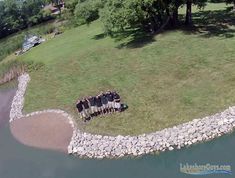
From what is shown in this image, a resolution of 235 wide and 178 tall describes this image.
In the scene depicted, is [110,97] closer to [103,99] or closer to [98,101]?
[103,99]

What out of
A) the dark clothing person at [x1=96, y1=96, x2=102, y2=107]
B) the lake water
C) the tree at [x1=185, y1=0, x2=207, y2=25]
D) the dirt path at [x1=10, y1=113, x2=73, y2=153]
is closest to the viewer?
the lake water

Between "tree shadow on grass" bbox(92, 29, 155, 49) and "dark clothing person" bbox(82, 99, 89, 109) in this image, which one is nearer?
"dark clothing person" bbox(82, 99, 89, 109)

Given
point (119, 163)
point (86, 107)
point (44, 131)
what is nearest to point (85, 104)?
point (86, 107)

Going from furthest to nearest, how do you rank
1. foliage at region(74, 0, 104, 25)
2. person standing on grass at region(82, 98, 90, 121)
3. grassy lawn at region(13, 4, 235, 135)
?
foliage at region(74, 0, 104, 25) < person standing on grass at region(82, 98, 90, 121) < grassy lawn at region(13, 4, 235, 135)

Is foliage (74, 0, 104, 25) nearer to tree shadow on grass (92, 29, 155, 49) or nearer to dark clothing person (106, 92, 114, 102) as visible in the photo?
tree shadow on grass (92, 29, 155, 49)

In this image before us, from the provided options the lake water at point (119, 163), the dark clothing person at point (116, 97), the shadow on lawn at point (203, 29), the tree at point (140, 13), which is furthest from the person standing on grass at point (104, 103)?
the tree at point (140, 13)

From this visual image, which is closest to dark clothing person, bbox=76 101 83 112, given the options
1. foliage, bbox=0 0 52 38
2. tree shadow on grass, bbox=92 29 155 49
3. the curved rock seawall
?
the curved rock seawall

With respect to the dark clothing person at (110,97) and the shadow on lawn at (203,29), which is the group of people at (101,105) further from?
the shadow on lawn at (203,29)
